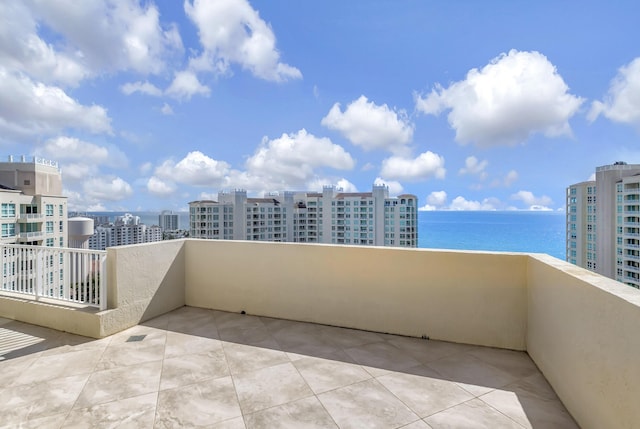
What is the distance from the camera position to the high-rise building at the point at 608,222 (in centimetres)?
3077

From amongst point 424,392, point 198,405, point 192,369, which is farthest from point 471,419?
point 192,369

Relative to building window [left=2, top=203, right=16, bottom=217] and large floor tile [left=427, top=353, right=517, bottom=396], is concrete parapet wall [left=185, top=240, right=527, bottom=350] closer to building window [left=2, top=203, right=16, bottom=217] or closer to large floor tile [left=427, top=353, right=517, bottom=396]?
large floor tile [left=427, top=353, right=517, bottom=396]

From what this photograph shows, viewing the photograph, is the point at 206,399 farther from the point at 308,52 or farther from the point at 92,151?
the point at 92,151

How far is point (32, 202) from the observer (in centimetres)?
2377

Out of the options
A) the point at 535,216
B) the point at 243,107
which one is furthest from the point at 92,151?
the point at 535,216

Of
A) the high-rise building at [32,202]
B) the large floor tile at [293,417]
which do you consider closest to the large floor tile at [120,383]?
the large floor tile at [293,417]

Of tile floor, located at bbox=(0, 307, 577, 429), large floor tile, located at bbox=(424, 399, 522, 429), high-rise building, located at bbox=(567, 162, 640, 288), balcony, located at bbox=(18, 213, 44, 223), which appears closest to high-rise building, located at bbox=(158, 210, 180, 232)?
balcony, located at bbox=(18, 213, 44, 223)

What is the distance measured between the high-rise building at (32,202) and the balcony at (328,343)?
26.6m

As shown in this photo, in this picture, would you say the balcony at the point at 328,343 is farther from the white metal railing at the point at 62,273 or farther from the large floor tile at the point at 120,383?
the white metal railing at the point at 62,273

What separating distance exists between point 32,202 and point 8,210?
107 inches

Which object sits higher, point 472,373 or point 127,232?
point 472,373

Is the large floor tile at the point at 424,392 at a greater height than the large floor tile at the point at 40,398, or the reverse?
the large floor tile at the point at 40,398

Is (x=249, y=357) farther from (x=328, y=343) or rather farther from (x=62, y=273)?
(x=62, y=273)

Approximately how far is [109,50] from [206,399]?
8625mm
